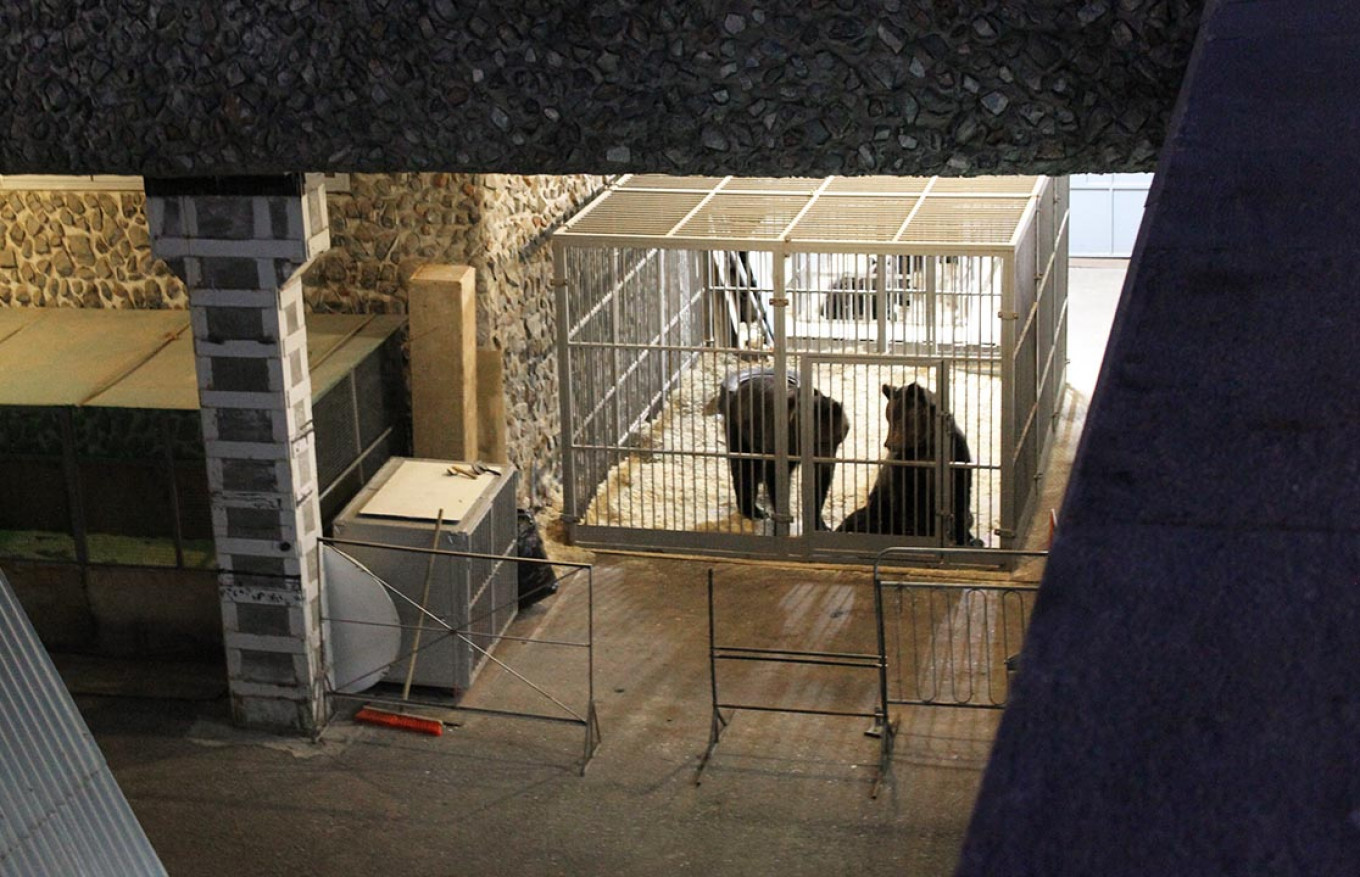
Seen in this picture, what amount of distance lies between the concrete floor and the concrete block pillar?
47 cm

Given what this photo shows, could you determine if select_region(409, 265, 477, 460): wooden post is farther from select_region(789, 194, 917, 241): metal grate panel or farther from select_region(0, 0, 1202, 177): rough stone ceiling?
select_region(0, 0, 1202, 177): rough stone ceiling

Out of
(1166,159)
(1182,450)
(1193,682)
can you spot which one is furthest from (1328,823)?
(1166,159)

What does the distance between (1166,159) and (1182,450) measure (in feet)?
3.26

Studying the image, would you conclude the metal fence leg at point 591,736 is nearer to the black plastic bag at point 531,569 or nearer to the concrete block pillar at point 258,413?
the concrete block pillar at point 258,413

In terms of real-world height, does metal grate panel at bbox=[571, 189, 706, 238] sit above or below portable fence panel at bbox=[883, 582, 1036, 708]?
above

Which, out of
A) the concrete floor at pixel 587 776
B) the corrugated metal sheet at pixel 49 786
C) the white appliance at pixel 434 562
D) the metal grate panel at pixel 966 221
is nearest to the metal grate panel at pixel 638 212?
the metal grate panel at pixel 966 221

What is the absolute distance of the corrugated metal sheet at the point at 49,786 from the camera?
16.3 feet

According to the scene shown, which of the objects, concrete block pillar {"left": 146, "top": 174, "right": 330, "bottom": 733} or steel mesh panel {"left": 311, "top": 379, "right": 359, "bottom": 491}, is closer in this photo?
concrete block pillar {"left": 146, "top": 174, "right": 330, "bottom": 733}

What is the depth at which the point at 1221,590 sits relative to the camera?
157 cm

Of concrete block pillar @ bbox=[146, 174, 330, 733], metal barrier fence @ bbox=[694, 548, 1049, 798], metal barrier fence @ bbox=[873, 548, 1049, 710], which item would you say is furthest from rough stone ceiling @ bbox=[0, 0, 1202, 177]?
metal barrier fence @ bbox=[873, 548, 1049, 710]

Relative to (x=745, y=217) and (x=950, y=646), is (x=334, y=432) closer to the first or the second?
(x=745, y=217)

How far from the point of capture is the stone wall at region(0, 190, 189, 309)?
33.5 ft

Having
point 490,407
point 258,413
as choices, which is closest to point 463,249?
point 490,407

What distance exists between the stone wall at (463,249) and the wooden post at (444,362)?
191mm
